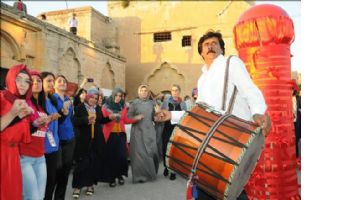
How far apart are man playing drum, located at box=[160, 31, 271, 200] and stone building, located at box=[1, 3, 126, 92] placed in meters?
9.01

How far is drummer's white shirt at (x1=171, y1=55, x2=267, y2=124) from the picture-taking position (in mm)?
2707

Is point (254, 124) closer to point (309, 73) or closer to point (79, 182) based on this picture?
point (309, 73)

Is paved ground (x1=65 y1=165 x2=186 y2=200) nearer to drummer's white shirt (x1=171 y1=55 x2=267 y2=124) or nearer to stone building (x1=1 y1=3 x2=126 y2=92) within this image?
drummer's white shirt (x1=171 y1=55 x2=267 y2=124)

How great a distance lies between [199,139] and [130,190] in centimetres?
367

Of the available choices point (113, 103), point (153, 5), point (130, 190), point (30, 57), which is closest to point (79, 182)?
point (130, 190)

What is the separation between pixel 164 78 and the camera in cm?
2011

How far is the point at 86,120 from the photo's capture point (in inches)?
200

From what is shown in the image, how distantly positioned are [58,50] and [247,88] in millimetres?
11585

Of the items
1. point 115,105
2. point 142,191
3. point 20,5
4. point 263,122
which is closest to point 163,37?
point 20,5

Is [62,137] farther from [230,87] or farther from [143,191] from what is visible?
Answer: [230,87]

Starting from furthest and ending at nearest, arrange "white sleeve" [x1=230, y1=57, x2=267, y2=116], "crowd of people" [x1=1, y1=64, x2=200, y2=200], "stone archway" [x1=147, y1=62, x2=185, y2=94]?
"stone archway" [x1=147, y1=62, x2=185, y2=94]
"crowd of people" [x1=1, y1=64, x2=200, y2=200]
"white sleeve" [x1=230, y1=57, x2=267, y2=116]

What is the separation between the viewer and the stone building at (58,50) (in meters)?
10.4

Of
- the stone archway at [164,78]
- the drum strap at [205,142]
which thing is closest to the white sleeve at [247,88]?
the drum strap at [205,142]

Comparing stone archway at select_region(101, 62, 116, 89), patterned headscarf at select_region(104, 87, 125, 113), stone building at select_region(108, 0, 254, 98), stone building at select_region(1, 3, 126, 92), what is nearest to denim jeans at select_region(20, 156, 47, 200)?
patterned headscarf at select_region(104, 87, 125, 113)
